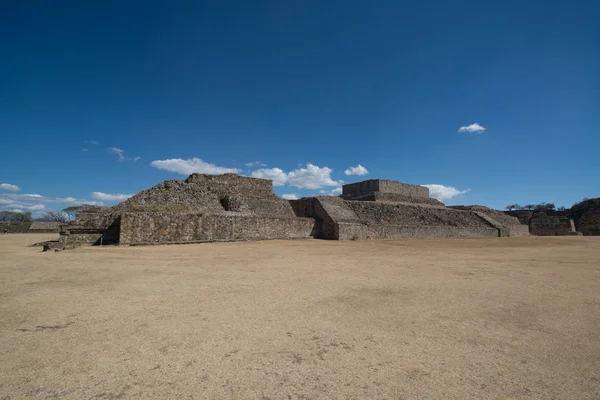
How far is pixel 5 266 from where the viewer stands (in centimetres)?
650

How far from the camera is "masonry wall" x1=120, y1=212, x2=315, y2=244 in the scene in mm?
11578

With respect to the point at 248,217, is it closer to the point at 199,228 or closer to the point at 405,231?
the point at 199,228

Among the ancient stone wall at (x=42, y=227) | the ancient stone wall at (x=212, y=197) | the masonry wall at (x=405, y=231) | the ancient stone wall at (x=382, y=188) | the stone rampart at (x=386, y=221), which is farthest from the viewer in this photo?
the ancient stone wall at (x=42, y=227)

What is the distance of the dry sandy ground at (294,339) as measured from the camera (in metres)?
2.03

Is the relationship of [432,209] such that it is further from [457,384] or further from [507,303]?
[457,384]

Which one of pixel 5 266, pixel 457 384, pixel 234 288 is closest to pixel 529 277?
pixel 457 384

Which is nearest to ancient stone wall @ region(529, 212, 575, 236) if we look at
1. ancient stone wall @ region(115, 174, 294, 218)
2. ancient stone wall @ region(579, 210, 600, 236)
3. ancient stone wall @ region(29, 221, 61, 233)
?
ancient stone wall @ region(579, 210, 600, 236)

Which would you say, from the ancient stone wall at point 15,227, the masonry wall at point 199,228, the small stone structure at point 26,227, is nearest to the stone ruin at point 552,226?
the masonry wall at point 199,228

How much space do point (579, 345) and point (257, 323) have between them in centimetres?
297

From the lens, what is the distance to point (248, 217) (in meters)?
15.2

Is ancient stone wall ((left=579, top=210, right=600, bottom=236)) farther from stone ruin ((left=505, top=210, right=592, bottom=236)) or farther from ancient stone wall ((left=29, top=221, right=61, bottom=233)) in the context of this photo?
ancient stone wall ((left=29, top=221, right=61, bottom=233))

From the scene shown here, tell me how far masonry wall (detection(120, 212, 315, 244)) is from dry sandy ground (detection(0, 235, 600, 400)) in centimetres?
625

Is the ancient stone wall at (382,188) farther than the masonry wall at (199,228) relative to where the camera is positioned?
Yes

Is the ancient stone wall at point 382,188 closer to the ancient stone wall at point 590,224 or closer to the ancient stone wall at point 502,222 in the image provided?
the ancient stone wall at point 502,222
